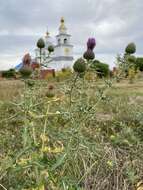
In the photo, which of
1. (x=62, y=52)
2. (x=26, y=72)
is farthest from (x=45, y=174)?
(x=62, y=52)

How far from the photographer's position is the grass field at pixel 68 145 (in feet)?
7.13

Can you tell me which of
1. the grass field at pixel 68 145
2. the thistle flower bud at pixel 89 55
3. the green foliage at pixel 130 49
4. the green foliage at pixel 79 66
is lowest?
the grass field at pixel 68 145

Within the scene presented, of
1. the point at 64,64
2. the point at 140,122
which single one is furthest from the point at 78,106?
the point at 64,64

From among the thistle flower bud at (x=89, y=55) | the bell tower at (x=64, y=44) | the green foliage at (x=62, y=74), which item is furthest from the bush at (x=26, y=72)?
the bell tower at (x=64, y=44)

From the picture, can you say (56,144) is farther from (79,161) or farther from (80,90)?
(80,90)

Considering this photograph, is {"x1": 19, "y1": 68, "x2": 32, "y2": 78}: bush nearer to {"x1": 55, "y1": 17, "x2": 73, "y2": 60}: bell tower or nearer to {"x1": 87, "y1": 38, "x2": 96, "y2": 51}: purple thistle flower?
{"x1": 87, "y1": 38, "x2": 96, "y2": 51}: purple thistle flower

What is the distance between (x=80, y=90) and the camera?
2674 millimetres

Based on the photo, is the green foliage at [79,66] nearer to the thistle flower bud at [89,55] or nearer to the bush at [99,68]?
the thistle flower bud at [89,55]

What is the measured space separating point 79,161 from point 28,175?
0.58m

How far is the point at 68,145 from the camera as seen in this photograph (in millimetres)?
2291

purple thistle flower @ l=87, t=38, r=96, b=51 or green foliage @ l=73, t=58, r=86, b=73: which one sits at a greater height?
purple thistle flower @ l=87, t=38, r=96, b=51

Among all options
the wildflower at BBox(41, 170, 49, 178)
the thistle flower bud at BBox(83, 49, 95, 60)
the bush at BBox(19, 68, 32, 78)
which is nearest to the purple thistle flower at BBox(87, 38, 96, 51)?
the thistle flower bud at BBox(83, 49, 95, 60)

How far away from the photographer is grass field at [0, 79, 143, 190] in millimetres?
2172

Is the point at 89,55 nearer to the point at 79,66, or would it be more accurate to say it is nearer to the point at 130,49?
the point at 79,66
